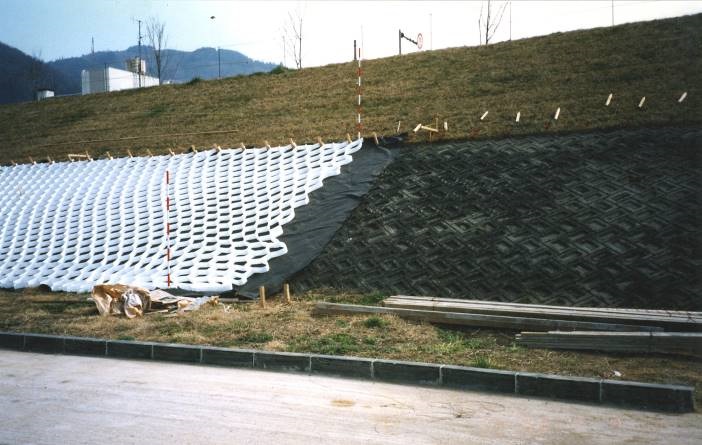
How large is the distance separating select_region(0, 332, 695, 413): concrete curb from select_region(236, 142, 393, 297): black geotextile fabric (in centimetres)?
266

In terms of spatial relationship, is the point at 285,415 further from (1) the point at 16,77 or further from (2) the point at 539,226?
(1) the point at 16,77

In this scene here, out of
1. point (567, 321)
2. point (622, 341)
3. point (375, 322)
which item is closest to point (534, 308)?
point (567, 321)

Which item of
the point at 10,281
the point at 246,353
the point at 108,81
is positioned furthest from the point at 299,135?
the point at 108,81

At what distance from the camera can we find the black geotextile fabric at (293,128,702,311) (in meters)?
7.93

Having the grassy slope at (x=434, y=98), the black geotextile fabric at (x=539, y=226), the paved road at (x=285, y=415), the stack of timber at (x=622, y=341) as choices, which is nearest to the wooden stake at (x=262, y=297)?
the black geotextile fabric at (x=539, y=226)

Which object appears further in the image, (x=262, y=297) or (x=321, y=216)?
(x=321, y=216)

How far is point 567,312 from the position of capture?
6.77 meters

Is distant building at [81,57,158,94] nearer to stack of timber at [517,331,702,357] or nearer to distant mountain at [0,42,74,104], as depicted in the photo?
distant mountain at [0,42,74,104]

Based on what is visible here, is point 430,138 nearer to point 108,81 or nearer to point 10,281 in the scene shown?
point 10,281

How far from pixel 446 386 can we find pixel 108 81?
46.3 m

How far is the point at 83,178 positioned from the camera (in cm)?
1487

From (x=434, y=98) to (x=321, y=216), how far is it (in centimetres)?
946

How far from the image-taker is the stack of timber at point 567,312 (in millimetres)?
6332

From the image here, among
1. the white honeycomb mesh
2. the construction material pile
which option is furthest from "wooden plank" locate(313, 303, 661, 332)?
the white honeycomb mesh
